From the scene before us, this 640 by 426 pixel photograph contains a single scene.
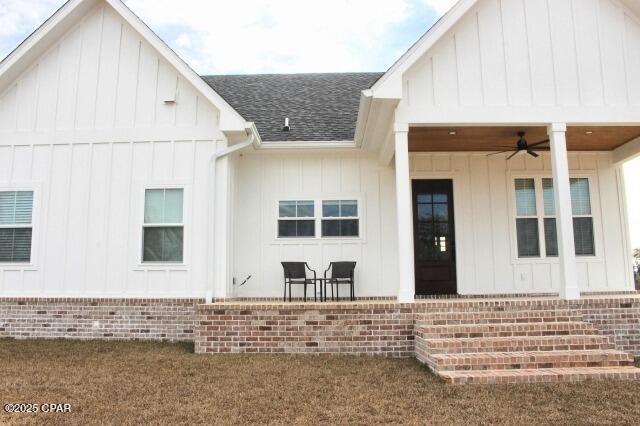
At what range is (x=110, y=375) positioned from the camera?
559 centimetres

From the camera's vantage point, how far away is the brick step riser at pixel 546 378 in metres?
5.09

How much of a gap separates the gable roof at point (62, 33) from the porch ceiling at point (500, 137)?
3138mm

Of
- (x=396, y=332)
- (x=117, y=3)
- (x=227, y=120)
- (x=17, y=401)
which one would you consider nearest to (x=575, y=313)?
(x=396, y=332)

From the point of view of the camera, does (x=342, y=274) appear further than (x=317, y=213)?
No

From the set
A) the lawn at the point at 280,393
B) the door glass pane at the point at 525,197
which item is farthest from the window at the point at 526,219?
the lawn at the point at 280,393

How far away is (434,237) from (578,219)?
2.92 metres

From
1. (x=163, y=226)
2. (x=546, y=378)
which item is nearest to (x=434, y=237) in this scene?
(x=546, y=378)

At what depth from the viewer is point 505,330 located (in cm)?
626

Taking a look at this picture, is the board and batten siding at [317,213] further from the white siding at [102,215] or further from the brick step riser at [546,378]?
the brick step riser at [546,378]

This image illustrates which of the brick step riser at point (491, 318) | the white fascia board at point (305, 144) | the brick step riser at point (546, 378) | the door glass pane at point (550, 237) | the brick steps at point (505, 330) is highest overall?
the white fascia board at point (305, 144)

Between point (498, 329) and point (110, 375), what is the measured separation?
4.87 metres

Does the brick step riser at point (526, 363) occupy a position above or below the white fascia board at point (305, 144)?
below

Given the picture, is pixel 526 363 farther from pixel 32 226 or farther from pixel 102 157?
pixel 32 226

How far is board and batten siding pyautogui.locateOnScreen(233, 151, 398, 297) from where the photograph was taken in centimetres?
917
